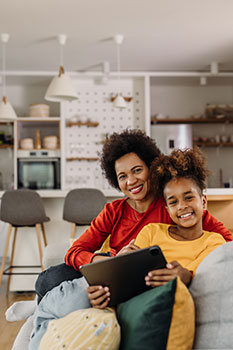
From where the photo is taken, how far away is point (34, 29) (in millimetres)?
4602

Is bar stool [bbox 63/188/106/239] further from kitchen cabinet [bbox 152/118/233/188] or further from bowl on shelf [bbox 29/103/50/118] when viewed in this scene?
kitchen cabinet [bbox 152/118/233/188]

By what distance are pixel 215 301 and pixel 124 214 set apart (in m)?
0.75

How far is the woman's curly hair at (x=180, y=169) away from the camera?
A: 153 centimetres

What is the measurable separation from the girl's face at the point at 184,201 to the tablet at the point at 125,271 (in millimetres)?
307

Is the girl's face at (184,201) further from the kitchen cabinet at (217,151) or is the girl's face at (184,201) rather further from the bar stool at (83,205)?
the kitchen cabinet at (217,151)

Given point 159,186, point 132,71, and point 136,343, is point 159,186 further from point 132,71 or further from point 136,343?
point 132,71

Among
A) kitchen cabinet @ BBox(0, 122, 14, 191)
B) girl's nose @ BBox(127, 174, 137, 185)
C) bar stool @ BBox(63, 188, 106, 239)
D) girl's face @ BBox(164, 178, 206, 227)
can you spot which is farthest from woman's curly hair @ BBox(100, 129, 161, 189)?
kitchen cabinet @ BBox(0, 122, 14, 191)

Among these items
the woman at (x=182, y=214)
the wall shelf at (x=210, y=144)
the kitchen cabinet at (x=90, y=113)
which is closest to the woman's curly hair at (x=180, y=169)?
the woman at (x=182, y=214)

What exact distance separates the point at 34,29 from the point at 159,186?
359 cm

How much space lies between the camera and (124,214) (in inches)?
71.1

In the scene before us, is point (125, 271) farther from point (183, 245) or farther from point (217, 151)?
point (217, 151)

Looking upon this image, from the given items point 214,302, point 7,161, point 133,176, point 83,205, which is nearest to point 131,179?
point 133,176

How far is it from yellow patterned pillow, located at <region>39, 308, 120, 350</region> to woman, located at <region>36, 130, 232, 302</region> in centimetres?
52

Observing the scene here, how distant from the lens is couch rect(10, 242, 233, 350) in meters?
1.09
